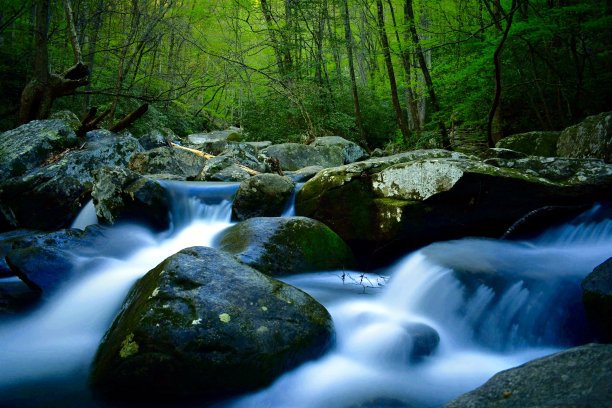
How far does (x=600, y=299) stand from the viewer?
106 inches

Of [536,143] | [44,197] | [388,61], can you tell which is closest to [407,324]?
[536,143]

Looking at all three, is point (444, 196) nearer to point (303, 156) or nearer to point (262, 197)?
point (262, 197)

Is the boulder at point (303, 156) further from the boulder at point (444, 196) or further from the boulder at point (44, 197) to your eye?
the boulder at point (444, 196)

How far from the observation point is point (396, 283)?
174 inches

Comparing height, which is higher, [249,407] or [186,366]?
[186,366]

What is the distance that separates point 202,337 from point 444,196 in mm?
3426

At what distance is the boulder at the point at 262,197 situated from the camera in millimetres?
6434

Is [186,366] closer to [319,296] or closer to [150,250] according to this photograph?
[319,296]

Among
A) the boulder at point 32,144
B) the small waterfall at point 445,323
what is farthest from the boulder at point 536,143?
the boulder at point 32,144

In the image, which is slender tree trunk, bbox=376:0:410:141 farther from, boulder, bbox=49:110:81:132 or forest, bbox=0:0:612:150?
boulder, bbox=49:110:81:132

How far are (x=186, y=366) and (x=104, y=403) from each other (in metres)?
0.61

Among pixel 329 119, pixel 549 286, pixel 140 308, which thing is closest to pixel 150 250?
pixel 140 308

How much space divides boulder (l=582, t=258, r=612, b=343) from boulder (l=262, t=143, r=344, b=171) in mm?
8985

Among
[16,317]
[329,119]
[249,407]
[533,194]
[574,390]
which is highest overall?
[329,119]
